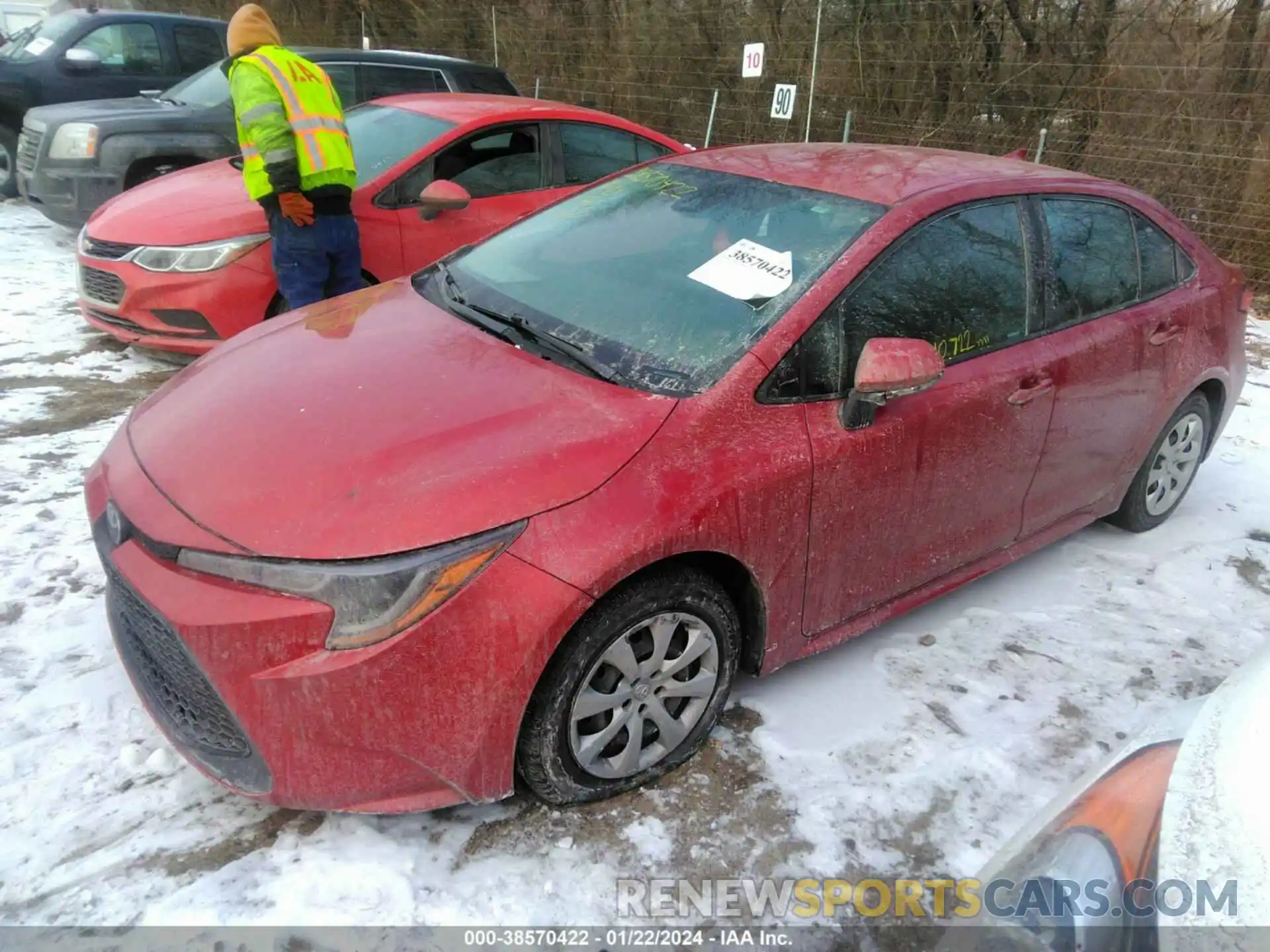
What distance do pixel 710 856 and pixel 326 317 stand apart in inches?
80.7

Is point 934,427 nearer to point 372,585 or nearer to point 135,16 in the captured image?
point 372,585

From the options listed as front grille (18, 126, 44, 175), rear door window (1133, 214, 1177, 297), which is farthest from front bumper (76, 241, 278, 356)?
rear door window (1133, 214, 1177, 297)

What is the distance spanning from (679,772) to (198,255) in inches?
148

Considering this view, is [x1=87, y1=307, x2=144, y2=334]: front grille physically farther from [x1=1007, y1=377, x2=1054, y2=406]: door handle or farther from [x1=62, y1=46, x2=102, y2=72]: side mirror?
[x1=62, y1=46, x2=102, y2=72]: side mirror

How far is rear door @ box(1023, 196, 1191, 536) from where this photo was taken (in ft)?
10.6

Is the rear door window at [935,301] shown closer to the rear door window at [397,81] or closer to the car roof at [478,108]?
the car roof at [478,108]

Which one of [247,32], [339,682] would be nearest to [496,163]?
[247,32]

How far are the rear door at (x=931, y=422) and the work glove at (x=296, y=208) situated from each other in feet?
9.86

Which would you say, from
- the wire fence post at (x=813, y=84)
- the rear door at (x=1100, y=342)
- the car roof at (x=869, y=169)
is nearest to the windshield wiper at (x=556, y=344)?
the car roof at (x=869, y=169)

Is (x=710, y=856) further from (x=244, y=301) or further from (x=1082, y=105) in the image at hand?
(x=1082, y=105)

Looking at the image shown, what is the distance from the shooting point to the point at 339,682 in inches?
77.0

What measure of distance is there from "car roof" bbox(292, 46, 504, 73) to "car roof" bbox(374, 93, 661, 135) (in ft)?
5.67

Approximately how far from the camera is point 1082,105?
923 cm

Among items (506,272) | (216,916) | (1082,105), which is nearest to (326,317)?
(506,272)
